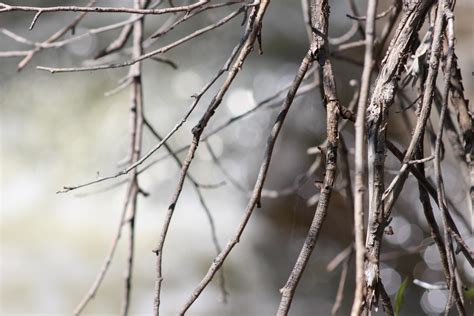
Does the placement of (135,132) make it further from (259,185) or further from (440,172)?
(440,172)

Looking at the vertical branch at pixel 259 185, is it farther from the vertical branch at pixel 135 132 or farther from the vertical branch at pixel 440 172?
the vertical branch at pixel 135 132

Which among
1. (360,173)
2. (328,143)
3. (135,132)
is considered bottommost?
(360,173)

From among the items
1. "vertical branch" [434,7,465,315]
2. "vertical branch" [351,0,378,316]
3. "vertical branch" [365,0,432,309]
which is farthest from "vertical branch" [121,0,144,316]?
"vertical branch" [351,0,378,316]

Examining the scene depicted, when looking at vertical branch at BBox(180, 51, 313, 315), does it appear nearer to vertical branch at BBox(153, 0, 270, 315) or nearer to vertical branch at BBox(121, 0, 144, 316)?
vertical branch at BBox(153, 0, 270, 315)

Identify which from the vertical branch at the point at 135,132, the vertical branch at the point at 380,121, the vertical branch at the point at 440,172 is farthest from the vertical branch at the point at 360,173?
the vertical branch at the point at 135,132

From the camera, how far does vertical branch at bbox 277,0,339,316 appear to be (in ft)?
3.63

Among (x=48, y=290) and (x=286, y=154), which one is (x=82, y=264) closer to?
(x=48, y=290)

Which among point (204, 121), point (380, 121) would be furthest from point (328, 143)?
point (204, 121)

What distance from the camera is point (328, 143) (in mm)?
1178

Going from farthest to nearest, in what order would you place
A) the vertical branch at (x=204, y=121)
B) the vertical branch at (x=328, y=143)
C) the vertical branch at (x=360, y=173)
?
1. the vertical branch at (x=204, y=121)
2. the vertical branch at (x=328, y=143)
3. the vertical branch at (x=360, y=173)

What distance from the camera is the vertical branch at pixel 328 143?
3.63 ft

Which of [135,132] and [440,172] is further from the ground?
[135,132]

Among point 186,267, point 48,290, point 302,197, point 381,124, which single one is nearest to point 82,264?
point 48,290

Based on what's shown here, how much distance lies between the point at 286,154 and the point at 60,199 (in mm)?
1612
